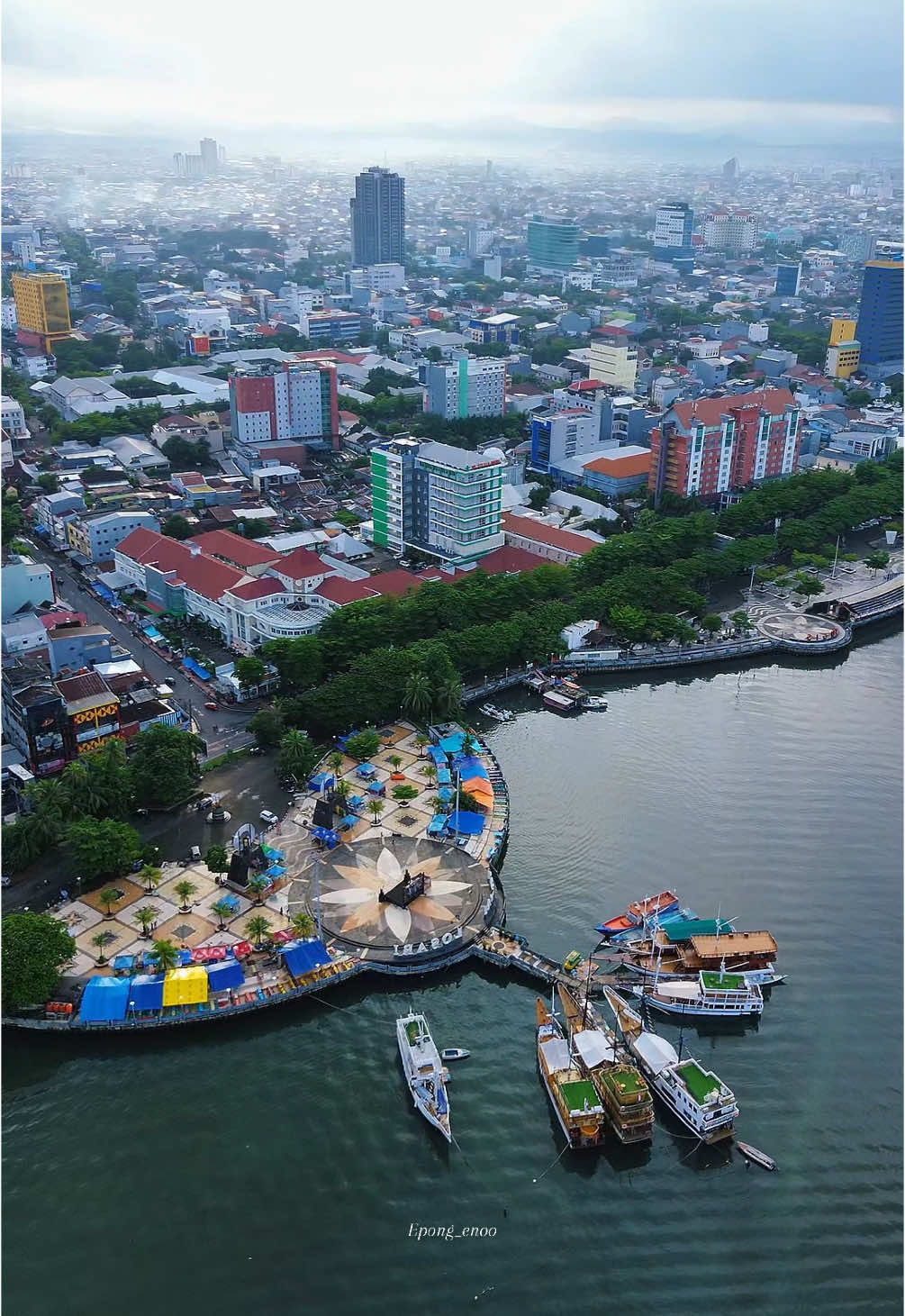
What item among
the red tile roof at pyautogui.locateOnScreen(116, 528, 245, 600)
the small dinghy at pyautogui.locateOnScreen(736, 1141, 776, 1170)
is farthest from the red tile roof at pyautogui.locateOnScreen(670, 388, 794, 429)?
the small dinghy at pyautogui.locateOnScreen(736, 1141, 776, 1170)

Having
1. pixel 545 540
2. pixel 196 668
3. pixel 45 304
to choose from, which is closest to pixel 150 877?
pixel 196 668

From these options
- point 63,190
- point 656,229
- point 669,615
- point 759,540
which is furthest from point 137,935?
point 63,190

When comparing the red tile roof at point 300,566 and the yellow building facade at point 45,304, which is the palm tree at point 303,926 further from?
the yellow building facade at point 45,304

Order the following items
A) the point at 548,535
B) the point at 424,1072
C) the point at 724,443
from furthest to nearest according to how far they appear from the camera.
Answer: the point at 724,443 → the point at 548,535 → the point at 424,1072

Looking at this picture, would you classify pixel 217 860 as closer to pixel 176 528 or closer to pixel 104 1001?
pixel 104 1001

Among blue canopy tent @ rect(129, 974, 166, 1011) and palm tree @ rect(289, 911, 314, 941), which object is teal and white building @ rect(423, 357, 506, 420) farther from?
blue canopy tent @ rect(129, 974, 166, 1011)

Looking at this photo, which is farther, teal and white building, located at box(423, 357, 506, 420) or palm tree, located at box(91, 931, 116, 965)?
teal and white building, located at box(423, 357, 506, 420)
